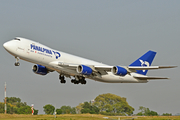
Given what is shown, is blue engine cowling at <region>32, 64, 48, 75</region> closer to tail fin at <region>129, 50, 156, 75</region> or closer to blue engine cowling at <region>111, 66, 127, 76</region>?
blue engine cowling at <region>111, 66, 127, 76</region>

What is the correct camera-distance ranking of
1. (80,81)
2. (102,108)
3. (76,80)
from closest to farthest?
(80,81), (76,80), (102,108)

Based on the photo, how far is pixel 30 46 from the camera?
36750mm

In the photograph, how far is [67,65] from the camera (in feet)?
129

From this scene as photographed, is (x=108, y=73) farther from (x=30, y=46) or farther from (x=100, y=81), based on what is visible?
(x=30, y=46)

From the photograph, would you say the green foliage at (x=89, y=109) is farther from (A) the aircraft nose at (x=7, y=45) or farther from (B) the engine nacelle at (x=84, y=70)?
(A) the aircraft nose at (x=7, y=45)

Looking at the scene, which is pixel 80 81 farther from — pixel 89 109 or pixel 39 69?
pixel 89 109

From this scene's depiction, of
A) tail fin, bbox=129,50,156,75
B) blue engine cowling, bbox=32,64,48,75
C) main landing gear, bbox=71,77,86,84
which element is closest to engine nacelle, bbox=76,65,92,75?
main landing gear, bbox=71,77,86,84

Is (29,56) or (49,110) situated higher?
(29,56)

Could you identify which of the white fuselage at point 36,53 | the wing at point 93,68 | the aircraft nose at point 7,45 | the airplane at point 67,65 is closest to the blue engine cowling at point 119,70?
the airplane at point 67,65

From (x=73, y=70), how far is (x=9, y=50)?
34.1 ft

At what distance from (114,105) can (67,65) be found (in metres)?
19.6

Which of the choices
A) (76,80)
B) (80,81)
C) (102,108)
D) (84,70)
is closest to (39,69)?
(76,80)

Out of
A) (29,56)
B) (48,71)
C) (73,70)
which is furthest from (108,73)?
(29,56)

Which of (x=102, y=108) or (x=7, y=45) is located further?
(x=102, y=108)
